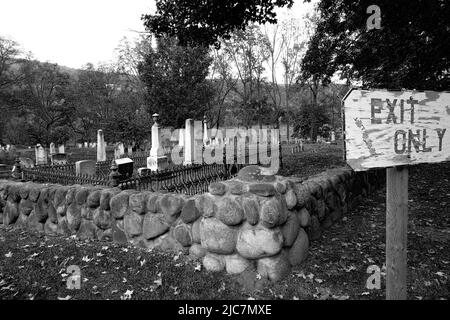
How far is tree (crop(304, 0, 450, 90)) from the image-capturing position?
779 cm

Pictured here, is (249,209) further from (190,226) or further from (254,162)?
(254,162)

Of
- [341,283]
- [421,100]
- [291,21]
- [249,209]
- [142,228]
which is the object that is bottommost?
[341,283]

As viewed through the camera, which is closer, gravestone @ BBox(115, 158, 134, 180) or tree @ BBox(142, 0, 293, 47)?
tree @ BBox(142, 0, 293, 47)

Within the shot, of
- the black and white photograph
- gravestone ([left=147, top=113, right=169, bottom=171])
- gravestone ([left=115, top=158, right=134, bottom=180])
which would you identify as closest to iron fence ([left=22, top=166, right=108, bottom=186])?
the black and white photograph

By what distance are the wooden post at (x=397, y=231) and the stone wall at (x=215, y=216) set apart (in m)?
1.48

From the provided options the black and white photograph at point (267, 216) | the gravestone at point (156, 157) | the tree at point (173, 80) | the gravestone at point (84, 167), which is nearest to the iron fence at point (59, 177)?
the black and white photograph at point (267, 216)

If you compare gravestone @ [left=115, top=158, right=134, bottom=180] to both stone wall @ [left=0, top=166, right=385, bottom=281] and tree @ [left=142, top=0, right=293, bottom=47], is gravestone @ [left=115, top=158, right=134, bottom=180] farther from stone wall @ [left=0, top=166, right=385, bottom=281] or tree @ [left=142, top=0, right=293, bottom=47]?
tree @ [left=142, top=0, right=293, bottom=47]

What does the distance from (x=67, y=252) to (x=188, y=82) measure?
978 inches

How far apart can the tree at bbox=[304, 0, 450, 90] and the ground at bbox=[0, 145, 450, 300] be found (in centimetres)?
574

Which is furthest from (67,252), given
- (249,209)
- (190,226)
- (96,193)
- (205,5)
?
(205,5)

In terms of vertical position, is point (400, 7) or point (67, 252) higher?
point (400, 7)

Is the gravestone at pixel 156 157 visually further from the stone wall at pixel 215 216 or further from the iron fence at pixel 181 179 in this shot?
the stone wall at pixel 215 216

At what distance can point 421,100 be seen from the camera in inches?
85.4
